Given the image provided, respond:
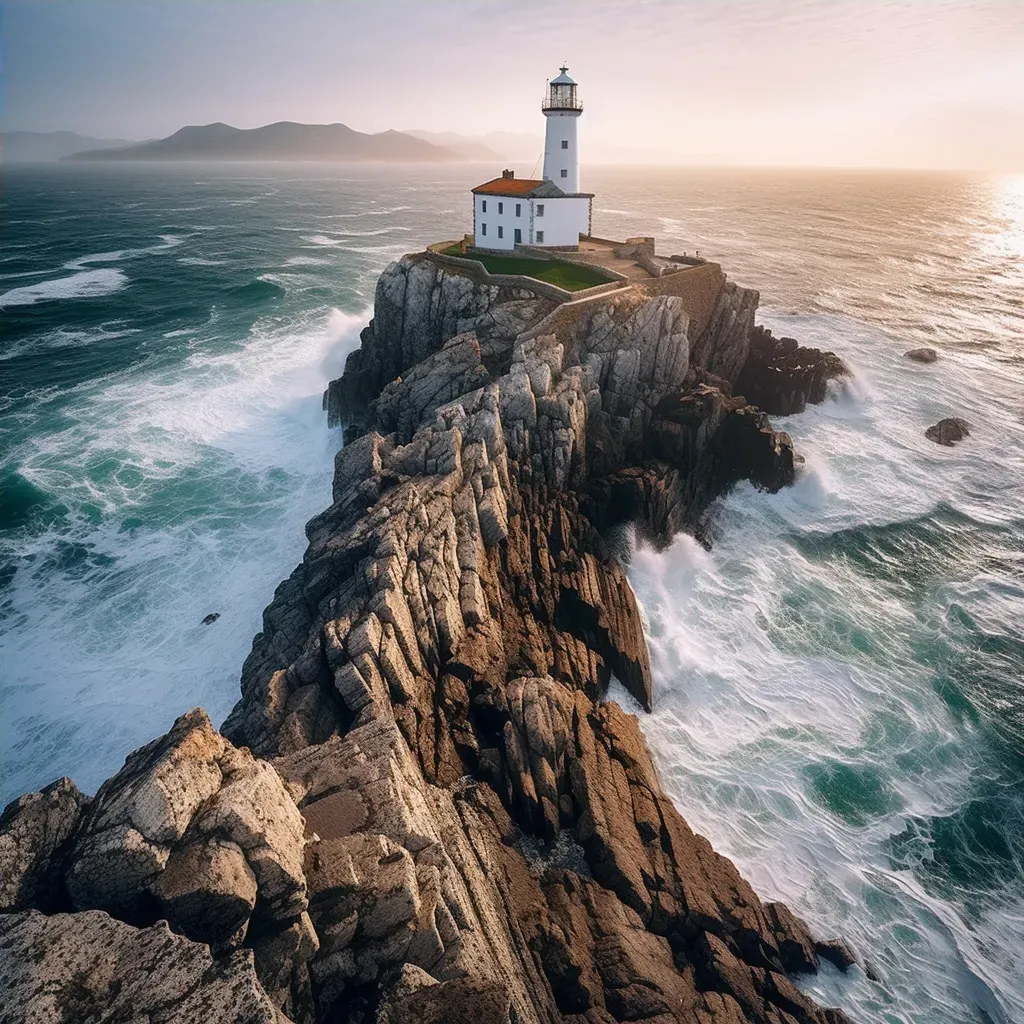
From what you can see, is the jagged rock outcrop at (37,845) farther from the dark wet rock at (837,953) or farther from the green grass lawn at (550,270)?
the green grass lawn at (550,270)

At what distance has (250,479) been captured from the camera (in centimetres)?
3994

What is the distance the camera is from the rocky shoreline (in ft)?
34.5

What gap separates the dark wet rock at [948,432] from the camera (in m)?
45.6

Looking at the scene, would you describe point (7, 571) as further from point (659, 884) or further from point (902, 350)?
point (902, 350)

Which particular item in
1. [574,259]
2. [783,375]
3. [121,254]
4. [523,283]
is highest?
[574,259]

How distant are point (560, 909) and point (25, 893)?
444 inches

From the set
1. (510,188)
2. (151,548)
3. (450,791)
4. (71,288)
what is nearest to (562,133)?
(510,188)

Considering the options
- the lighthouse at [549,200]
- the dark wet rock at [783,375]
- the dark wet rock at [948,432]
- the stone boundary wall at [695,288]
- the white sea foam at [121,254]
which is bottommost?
the dark wet rock at [948,432]

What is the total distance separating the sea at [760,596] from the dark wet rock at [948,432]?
93 cm

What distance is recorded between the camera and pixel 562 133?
52406 millimetres

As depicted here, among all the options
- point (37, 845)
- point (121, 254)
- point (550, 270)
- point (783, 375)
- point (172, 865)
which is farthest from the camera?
point (121, 254)

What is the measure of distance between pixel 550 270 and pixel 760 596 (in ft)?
91.6

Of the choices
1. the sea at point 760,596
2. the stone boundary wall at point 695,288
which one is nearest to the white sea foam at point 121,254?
the sea at point 760,596

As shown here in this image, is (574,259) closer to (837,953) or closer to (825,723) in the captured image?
(825,723)
